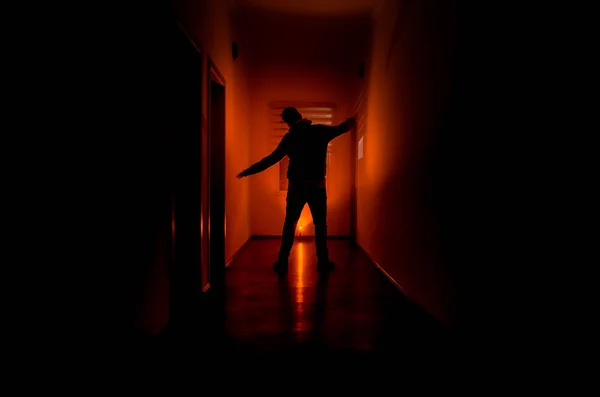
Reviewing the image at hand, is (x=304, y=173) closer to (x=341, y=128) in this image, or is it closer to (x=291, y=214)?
(x=291, y=214)

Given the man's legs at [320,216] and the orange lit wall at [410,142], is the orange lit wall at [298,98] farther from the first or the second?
the man's legs at [320,216]

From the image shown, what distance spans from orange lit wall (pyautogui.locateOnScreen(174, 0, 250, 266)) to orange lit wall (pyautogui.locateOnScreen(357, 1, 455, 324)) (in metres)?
1.41

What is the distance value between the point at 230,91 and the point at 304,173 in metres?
1.25

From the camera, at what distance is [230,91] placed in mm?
3613

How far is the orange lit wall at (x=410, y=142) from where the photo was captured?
5.98 ft

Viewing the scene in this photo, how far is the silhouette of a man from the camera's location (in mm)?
3133

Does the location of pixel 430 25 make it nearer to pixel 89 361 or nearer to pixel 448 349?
pixel 448 349

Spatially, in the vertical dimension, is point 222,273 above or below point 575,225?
below

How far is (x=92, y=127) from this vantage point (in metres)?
1.27

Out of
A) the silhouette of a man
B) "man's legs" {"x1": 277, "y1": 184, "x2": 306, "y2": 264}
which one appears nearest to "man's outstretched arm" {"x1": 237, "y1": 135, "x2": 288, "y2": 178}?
the silhouette of a man

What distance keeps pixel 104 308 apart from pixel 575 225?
1564 mm

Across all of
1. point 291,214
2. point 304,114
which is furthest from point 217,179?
point 304,114

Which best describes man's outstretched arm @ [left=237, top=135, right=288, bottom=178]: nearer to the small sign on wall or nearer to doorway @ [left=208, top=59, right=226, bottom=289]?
doorway @ [left=208, top=59, right=226, bottom=289]

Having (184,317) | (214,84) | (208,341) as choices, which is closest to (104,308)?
(208,341)
